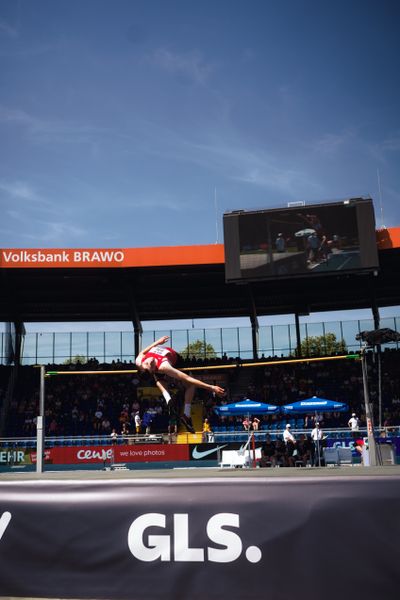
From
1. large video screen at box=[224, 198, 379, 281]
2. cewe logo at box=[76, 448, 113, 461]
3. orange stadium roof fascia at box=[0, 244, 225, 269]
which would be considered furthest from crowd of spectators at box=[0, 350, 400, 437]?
large video screen at box=[224, 198, 379, 281]

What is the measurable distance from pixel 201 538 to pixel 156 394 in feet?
90.8

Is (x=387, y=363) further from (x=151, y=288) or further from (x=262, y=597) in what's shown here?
(x=262, y=597)

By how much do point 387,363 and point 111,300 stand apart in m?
16.3

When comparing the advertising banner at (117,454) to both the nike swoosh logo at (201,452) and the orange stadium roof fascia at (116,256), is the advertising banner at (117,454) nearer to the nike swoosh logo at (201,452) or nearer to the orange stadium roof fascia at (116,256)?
the nike swoosh logo at (201,452)

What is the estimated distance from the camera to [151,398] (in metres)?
31.3

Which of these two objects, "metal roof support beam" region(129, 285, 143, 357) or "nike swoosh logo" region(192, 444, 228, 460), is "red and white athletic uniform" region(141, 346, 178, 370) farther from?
"metal roof support beam" region(129, 285, 143, 357)

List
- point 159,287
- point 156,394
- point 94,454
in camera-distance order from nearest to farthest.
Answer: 1. point 94,454
2. point 156,394
3. point 159,287

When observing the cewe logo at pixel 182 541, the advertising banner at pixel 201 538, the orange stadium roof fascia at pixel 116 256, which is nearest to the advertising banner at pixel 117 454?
the orange stadium roof fascia at pixel 116 256

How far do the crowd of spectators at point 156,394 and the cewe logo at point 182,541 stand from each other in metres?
23.0

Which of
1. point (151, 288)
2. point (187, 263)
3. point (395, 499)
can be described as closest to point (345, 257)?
point (187, 263)

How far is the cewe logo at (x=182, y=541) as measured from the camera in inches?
175

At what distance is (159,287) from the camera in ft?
108

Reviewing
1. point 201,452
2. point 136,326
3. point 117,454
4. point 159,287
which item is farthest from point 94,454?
point 159,287

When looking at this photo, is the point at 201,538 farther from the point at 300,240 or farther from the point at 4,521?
the point at 300,240
